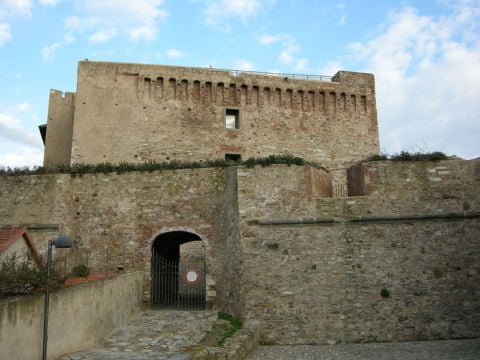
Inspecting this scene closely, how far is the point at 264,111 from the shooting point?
71.7 feet

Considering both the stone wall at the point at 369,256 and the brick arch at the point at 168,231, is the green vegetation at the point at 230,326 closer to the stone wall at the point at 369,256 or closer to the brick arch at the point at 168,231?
the stone wall at the point at 369,256

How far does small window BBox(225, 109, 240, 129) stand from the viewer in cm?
2148

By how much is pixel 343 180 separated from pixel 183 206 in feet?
32.7

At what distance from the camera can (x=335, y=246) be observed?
11.8 m

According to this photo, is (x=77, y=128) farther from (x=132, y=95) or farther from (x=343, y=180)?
(x=343, y=180)

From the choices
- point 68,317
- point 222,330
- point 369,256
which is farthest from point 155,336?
point 369,256

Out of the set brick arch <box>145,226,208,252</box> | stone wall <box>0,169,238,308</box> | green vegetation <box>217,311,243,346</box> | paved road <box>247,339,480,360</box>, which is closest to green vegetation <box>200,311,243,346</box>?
green vegetation <box>217,311,243,346</box>

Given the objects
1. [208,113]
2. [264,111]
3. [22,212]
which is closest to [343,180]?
[264,111]

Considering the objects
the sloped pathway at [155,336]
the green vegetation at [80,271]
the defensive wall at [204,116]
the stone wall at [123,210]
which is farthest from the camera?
the defensive wall at [204,116]

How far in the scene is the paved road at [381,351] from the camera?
9445mm

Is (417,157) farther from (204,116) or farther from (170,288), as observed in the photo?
(204,116)

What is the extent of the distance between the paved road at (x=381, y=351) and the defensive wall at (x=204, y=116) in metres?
11.6

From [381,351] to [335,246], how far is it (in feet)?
9.00

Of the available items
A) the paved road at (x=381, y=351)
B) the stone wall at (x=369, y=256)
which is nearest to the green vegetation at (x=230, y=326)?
the stone wall at (x=369, y=256)
